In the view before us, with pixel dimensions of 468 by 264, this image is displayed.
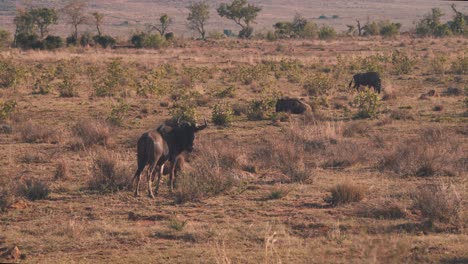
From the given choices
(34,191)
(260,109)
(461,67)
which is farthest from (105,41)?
(34,191)

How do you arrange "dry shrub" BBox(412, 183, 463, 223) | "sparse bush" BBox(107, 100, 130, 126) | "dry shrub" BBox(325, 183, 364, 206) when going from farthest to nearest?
"sparse bush" BBox(107, 100, 130, 126) → "dry shrub" BBox(325, 183, 364, 206) → "dry shrub" BBox(412, 183, 463, 223)

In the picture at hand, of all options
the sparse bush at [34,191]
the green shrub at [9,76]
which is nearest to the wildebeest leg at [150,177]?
the sparse bush at [34,191]

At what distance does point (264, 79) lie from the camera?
28125mm

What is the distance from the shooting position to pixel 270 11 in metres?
171

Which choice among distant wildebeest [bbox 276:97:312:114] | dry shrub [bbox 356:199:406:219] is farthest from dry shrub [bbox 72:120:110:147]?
dry shrub [bbox 356:199:406:219]

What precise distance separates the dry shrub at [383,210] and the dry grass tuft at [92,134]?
7.35 m

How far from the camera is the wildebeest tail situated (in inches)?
401

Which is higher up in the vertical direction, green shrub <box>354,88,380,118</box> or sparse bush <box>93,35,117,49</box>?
green shrub <box>354,88,380,118</box>

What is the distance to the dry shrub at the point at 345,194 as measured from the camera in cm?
985

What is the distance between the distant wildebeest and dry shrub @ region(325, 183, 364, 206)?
9165 mm

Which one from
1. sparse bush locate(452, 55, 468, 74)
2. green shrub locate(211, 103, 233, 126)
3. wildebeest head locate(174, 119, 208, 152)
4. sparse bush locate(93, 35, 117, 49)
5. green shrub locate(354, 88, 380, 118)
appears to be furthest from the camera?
sparse bush locate(93, 35, 117, 49)

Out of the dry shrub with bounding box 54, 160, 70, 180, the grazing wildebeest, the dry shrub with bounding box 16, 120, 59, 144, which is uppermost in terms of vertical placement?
the grazing wildebeest

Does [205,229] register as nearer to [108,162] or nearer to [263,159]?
[108,162]

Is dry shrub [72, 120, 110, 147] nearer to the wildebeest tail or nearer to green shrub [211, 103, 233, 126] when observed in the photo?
green shrub [211, 103, 233, 126]
